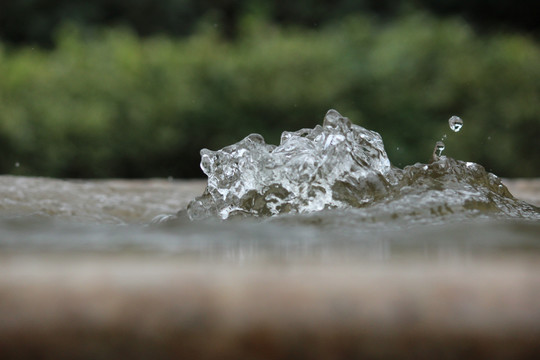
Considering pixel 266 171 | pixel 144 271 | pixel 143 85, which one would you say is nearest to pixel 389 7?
pixel 143 85

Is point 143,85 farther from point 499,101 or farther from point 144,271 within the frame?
point 144,271

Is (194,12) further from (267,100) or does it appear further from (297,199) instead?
(297,199)

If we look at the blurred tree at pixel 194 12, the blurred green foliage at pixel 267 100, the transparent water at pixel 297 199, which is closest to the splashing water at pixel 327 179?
the transparent water at pixel 297 199

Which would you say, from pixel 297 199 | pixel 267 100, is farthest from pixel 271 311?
pixel 267 100

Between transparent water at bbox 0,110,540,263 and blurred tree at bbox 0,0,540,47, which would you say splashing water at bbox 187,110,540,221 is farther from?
blurred tree at bbox 0,0,540,47

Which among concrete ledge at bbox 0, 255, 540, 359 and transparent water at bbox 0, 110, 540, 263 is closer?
concrete ledge at bbox 0, 255, 540, 359

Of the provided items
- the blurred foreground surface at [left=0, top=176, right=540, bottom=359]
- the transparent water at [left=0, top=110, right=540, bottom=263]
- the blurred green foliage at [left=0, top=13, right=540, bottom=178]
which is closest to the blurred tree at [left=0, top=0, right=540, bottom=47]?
the blurred green foliage at [left=0, top=13, right=540, bottom=178]

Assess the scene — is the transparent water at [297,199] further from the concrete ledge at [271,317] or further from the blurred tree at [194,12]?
the blurred tree at [194,12]
